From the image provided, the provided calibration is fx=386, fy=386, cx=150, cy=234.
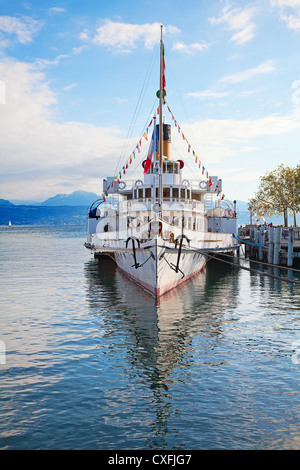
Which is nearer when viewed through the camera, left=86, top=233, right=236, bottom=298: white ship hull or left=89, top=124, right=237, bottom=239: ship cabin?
left=86, top=233, right=236, bottom=298: white ship hull

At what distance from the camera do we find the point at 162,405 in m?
9.67

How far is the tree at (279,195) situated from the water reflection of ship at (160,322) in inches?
1363

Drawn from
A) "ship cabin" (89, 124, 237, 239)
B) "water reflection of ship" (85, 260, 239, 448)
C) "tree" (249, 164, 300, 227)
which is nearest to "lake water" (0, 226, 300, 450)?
"water reflection of ship" (85, 260, 239, 448)

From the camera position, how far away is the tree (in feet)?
200

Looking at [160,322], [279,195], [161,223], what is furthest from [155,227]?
[279,195]

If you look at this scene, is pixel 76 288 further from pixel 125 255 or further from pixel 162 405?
pixel 162 405

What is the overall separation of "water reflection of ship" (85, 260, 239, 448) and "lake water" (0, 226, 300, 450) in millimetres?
48

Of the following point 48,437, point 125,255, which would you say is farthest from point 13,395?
point 125,255

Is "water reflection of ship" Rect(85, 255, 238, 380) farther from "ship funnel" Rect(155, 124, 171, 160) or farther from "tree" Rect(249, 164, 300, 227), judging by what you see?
"tree" Rect(249, 164, 300, 227)

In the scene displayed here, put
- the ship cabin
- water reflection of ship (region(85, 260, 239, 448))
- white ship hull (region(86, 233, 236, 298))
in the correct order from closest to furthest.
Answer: water reflection of ship (region(85, 260, 239, 448)) → white ship hull (region(86, 233, 236, 298)) → the ship cabin

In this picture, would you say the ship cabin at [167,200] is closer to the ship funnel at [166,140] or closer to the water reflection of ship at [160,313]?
the ship funnel at [166,140]

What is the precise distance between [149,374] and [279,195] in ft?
186

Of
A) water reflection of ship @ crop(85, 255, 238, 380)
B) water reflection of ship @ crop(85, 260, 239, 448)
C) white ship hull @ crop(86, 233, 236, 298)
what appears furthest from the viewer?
white ship hull @ crop(86, 233, 236, 298)

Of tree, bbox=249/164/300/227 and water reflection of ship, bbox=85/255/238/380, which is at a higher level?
tree, bbox=249/164/300/227
